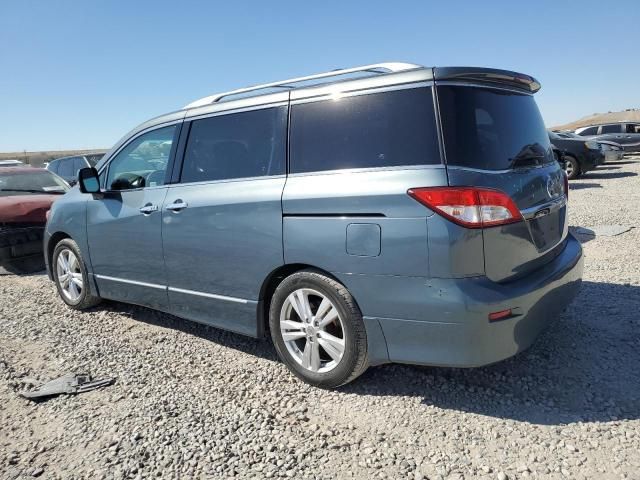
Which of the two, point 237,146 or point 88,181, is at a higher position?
point 237,146

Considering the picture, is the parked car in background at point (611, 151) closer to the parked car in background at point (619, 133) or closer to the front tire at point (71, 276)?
the parked car in background at point (619, 133)

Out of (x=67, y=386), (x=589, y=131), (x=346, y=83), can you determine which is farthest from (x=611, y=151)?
(x=67, y=386)

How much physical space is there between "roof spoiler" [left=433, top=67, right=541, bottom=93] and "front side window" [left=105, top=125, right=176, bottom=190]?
7.61 feet

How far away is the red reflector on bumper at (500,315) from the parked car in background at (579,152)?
13783 millimetres

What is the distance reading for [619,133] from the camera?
2148 centimetres

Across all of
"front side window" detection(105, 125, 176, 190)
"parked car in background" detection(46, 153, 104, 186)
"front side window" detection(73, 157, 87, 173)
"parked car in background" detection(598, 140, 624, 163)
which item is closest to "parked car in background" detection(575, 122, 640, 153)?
"parked car in background" detection(598, 140, 624, 163)

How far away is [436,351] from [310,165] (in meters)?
1.37

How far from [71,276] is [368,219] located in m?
3.68

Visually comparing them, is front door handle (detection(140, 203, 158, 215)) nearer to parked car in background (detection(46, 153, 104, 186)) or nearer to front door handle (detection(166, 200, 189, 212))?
front door handle (detection(166, 200, 189, 212))

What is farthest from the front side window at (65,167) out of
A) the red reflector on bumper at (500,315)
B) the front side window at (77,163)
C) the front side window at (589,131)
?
the front side window at (589,131)

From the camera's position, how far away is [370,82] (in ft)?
9.83

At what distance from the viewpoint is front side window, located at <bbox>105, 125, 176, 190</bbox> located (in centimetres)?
417

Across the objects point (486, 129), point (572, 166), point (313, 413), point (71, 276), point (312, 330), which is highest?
point (486, 129)

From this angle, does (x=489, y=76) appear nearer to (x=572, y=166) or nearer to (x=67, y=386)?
(x=67, y=386)
